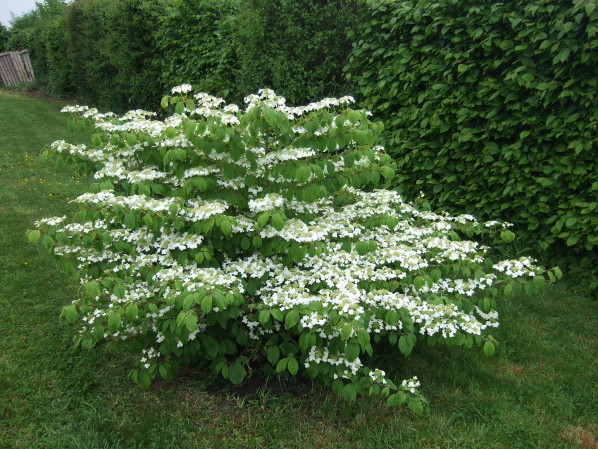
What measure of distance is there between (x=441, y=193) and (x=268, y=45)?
2.73 metres

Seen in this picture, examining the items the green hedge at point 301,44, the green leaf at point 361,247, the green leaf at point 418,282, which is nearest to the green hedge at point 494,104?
the green hedge at point 301,44

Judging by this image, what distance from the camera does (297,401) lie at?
2.75 meters

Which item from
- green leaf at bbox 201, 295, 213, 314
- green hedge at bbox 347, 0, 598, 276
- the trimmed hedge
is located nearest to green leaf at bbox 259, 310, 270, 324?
green leaf at bbox 201, 295, 213, 314

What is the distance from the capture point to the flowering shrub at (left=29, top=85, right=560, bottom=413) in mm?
2264

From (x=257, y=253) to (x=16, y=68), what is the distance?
17653mm

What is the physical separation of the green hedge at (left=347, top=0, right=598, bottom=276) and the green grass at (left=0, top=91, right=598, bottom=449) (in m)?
1.00

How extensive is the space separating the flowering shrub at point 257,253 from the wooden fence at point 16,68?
1637cm

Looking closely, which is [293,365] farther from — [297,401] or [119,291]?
[119,291]

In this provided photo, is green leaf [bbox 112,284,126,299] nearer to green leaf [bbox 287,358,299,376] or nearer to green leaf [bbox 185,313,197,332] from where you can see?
green leaf [bbox 185,313,197,332]

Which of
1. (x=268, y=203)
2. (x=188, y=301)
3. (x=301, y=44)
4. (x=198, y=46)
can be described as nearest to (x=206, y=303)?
(x=188, y=301)

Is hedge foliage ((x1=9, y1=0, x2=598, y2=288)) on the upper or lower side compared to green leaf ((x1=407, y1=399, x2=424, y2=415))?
upper

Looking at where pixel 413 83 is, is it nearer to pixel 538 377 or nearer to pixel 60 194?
pixel 538 377

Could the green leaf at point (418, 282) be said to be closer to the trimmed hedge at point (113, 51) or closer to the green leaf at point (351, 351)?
the green leaf at point (351, 351)

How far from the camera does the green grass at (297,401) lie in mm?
2459
